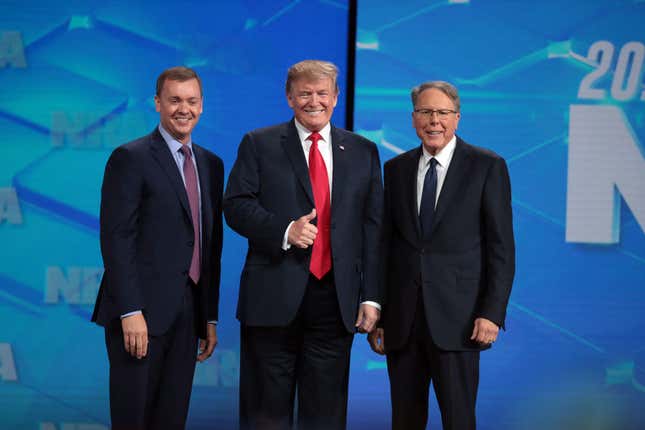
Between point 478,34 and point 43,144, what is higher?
point 478,34

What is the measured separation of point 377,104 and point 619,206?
135cm

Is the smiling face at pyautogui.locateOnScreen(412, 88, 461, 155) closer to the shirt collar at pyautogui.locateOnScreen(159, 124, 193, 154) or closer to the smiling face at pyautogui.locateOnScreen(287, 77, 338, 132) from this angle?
the smiling face at pyautogui.locateOnScreen(287, 77, 338, 132)

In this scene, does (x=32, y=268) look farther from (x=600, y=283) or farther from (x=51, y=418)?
(x=600, y=283)

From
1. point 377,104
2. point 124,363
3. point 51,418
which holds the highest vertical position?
point 377,104

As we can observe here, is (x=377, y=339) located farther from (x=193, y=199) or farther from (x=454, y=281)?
(x=193, y=199)

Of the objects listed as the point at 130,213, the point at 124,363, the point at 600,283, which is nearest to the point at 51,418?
the point at 124,363

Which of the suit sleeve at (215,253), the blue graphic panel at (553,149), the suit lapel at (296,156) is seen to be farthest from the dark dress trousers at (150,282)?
the blue graphic panel at (553,149)

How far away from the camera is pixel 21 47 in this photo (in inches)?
157

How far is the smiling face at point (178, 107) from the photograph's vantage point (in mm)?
2701

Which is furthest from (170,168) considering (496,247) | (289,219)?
(496,247)

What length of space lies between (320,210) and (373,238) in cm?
22

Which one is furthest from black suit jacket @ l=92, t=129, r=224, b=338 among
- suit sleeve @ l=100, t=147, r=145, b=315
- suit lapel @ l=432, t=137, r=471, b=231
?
suit lapel @ l=432, t=137, r=471, b=231

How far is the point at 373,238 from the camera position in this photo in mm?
2652

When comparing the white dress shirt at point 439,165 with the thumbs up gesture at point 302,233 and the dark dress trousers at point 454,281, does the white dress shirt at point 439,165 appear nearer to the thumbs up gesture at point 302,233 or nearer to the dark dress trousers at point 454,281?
the dark dress trousers at point 454,281
